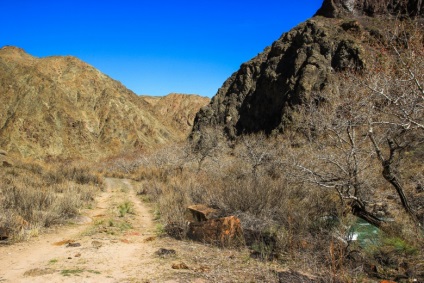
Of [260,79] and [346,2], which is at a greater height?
[346,2]

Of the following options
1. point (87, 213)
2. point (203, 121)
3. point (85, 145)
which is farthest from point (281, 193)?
point (85, 145)

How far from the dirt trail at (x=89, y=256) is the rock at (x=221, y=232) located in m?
0.80

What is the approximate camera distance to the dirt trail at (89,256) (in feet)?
15.3

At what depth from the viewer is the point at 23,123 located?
2046 inches

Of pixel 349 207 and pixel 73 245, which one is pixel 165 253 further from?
pixel 349 207

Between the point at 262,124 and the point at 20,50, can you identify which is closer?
the point at 262,124

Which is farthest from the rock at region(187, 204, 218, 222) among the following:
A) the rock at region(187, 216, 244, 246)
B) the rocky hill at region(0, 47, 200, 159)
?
the rocky hill at region(0, 47, 200, 159)

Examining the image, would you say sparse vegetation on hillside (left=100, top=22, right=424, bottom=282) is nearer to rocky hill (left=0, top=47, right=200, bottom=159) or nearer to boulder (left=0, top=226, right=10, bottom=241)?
boulder (left=0, top=226, right=10, bottom=241)

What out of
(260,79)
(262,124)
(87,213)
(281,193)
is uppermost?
(260,79)

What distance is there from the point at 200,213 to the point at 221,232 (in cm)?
133

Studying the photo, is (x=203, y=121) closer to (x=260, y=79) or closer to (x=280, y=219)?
(x=260, y=79)

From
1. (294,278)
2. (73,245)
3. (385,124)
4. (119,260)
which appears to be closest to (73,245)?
(73,245)

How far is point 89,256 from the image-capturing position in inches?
221

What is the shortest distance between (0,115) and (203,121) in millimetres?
31356
